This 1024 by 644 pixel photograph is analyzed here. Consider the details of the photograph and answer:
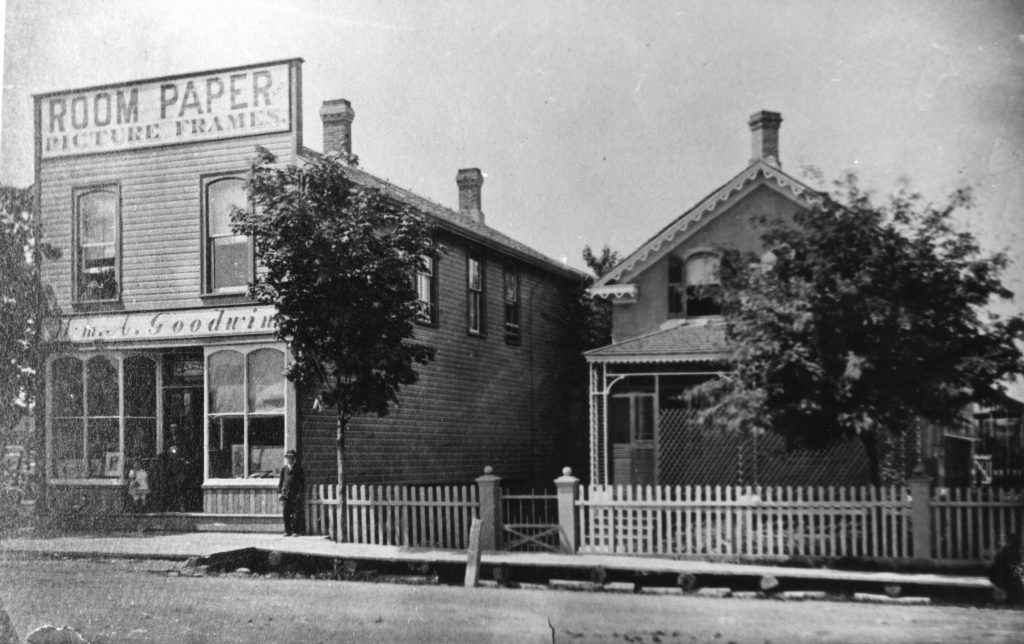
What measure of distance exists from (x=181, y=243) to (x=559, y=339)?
1217 cm

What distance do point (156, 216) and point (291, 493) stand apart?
5.88 metres

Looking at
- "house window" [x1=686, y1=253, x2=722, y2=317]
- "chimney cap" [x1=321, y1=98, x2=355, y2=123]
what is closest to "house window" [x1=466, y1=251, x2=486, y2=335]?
"chimney cap" [x1=321, y1=98, x2=355, y2=123]

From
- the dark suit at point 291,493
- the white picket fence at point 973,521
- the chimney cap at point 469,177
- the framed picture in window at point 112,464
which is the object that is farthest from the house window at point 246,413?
the chimney cap at point 469,177

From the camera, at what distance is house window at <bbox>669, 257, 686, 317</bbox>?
20.5 metres

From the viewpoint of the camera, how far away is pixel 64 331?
1852 cm

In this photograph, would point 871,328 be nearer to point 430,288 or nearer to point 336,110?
point 430,288

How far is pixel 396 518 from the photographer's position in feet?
51.1

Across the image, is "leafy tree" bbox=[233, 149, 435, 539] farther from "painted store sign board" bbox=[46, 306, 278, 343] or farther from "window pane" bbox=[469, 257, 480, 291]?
"window pane" bbox=[469, 257, 480, 291]

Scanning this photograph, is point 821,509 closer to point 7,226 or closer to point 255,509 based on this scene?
point 255,509

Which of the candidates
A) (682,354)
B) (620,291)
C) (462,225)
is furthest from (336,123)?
(682,354)

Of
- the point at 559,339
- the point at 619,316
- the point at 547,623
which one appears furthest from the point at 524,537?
the point at 559,339

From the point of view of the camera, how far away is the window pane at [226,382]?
58.0 feet

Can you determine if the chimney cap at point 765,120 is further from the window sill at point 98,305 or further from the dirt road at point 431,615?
the window sill at point 98,305

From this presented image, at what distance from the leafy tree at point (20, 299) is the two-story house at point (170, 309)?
385 mm
